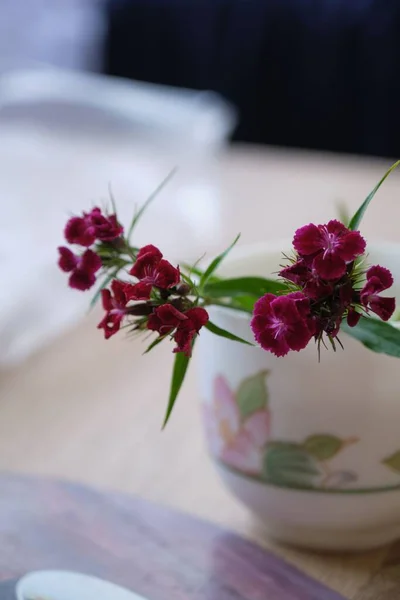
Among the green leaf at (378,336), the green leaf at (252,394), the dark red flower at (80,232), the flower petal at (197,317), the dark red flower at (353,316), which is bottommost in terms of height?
the green leaf at (252,394)

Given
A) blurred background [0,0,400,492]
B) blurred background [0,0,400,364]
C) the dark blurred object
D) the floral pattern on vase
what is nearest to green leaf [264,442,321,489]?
the floral pattern on vase

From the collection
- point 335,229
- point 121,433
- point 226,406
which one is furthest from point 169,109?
point 335,229

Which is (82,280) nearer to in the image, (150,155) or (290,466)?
(290,466)

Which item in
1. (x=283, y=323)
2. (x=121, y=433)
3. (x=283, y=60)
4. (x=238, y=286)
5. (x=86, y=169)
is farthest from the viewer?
(x=283, y=60)

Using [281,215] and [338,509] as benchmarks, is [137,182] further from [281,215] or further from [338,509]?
[338,509]

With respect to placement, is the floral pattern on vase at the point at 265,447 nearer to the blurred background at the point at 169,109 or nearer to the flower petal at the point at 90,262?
the flower petal at the point at 90,262

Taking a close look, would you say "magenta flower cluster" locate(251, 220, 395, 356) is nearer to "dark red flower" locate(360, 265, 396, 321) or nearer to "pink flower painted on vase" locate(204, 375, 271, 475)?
"dark red flower" locate(360, 265, 396, 321)

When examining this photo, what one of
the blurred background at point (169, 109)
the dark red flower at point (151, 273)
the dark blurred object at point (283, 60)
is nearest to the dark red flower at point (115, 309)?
the dark red flower at point (151, 273)
